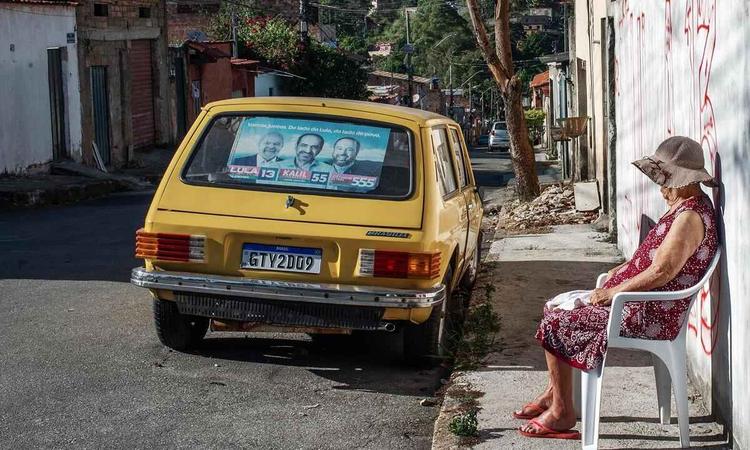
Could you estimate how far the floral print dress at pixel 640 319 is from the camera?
17.2ft

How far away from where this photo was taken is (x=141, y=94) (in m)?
31.6

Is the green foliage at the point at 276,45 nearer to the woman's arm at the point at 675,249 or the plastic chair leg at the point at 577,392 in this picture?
the plastic chair leg at the point at 577,392

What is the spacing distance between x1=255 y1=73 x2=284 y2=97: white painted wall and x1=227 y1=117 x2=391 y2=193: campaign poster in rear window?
37893mm

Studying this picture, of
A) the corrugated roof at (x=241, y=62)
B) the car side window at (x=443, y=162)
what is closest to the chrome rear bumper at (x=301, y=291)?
the car side window at (x=443, y=162)

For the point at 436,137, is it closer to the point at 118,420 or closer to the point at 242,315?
the point at 242,315

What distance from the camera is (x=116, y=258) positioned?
39.7 feet

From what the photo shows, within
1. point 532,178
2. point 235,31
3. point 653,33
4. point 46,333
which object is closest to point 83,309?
point 46,333

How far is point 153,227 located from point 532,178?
12.0 meters

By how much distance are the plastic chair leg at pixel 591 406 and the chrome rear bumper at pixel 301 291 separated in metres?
1.66

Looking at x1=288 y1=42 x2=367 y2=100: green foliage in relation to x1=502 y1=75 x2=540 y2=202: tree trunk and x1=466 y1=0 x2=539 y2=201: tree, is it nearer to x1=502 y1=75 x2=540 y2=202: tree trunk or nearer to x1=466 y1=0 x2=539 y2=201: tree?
x1=466 y1=0 x2=539 y2=201: tree

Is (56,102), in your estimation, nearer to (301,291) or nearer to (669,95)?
(301,291)

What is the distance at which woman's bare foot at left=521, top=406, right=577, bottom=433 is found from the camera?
5.57 m

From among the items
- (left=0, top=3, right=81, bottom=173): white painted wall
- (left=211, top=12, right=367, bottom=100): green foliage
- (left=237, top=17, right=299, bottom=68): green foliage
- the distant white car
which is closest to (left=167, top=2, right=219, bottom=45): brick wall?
(left=211, top=12, right=367, bottom=100): green foliage

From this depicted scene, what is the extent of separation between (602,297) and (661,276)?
375 mm
